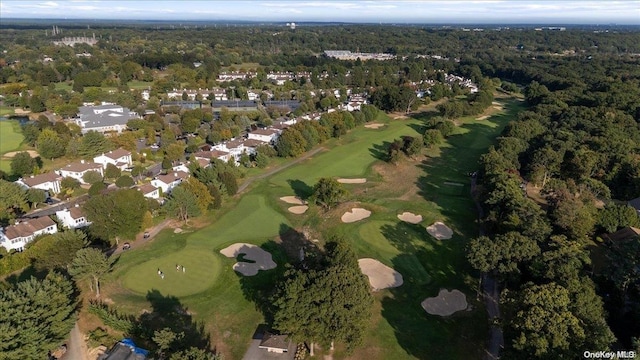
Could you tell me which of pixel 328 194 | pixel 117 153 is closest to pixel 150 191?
pixel 117 153

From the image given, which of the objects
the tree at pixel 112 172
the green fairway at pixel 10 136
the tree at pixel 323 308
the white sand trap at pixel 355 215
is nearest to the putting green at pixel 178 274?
the tree at pixel 323 308

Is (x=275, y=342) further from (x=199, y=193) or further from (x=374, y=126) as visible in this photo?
(x=374, y=126)

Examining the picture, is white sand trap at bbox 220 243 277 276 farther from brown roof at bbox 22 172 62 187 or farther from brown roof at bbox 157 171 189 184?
brown roof at bbox 22 172 62 187

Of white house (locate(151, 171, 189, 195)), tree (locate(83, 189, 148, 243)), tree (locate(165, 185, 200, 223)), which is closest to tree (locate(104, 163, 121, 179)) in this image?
white house (locate(151, 171, 189, 195))

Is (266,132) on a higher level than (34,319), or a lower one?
higher

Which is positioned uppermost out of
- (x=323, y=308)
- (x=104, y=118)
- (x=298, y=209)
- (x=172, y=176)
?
(x=104, y=118)

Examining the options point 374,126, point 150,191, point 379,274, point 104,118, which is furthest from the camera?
point 374,126

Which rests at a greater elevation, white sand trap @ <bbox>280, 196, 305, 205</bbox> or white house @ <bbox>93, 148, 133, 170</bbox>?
white house @ <bbox>93, 148, 133, 170</bbox>

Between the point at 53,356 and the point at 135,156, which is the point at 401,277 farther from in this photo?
the point at 135,156
